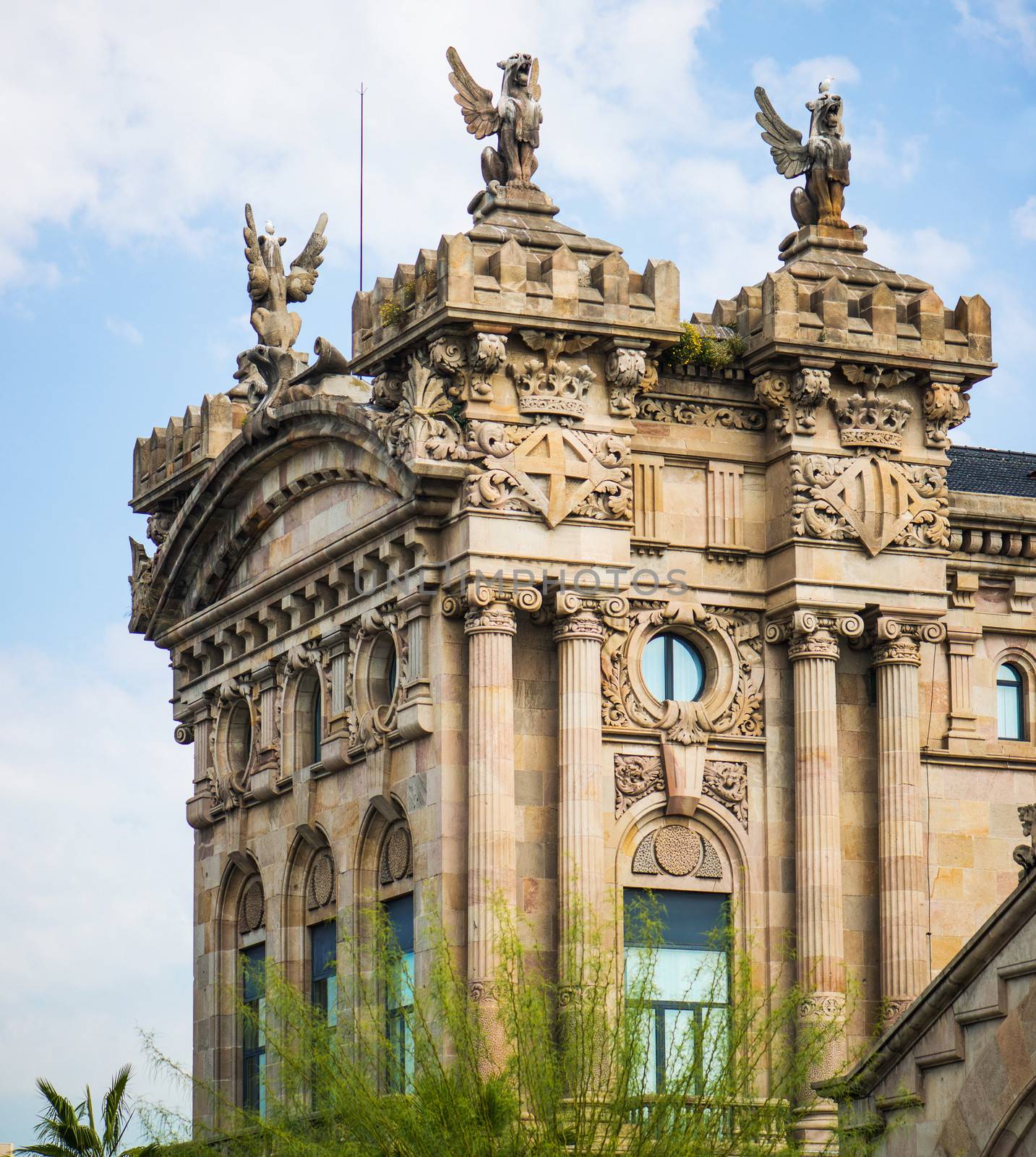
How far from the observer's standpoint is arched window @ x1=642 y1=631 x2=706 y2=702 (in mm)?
43656

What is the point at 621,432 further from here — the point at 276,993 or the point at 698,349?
the point at 276,993

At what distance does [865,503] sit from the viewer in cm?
4409

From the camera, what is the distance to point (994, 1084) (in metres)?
31.4

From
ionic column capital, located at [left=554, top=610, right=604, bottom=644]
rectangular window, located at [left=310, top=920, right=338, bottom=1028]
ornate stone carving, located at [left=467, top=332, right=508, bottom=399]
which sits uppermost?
ornate stone carving, located at [left=467, top=332, right=508, bottom=399]

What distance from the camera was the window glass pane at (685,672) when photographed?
1725 inches

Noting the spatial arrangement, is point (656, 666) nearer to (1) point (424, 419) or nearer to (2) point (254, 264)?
(1) point (424, 419)

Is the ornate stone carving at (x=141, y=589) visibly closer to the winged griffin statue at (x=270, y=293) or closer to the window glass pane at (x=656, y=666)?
the winged griffin statue at (x=270, y=293)

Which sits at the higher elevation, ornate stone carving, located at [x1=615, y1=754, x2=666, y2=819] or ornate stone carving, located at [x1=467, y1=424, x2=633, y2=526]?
ornate stone carving, located at [x1=467, y1=424, x2=633, y2=526]

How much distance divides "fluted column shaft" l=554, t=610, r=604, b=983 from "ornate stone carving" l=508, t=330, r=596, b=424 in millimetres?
2878

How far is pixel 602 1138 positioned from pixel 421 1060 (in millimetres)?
2319

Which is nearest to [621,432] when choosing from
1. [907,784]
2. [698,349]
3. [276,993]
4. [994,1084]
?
[698,349]

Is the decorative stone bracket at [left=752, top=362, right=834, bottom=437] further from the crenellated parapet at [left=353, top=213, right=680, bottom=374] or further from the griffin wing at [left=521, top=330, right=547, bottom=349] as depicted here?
the griffin wing at [left=521, top=330, right=547, bottom=349]

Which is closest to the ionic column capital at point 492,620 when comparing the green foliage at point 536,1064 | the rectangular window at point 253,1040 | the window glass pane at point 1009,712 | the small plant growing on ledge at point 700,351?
the green foliage at point 536,1064

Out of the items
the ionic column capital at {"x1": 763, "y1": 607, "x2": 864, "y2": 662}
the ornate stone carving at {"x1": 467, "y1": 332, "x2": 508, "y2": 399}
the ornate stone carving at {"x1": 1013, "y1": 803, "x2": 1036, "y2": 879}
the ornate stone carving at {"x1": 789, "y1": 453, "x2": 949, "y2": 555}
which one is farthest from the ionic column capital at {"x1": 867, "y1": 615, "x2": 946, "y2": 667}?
the ornate stone carving at {"x1": 1013, "y1": 803, "x2": 1036, "y2": 879}
